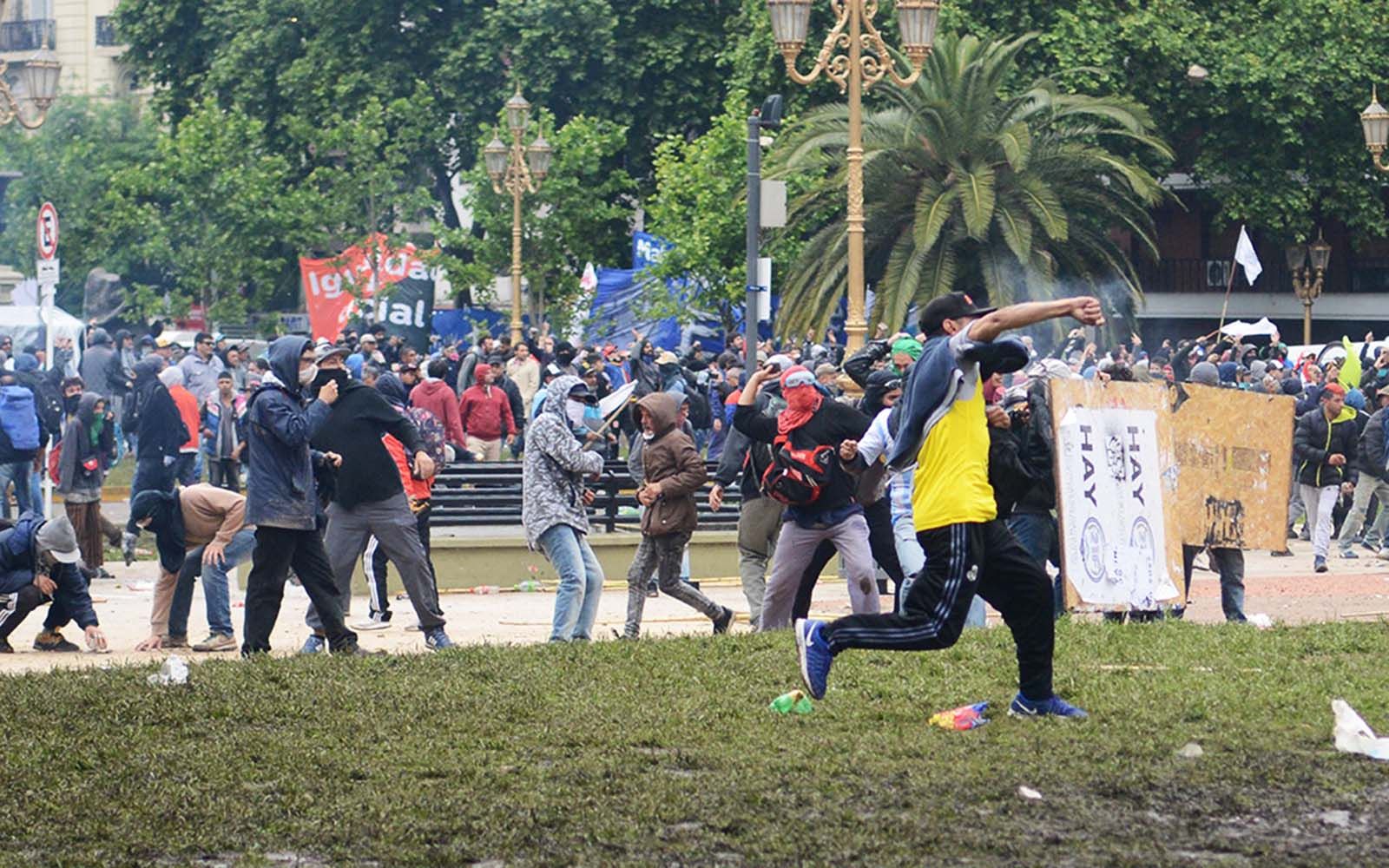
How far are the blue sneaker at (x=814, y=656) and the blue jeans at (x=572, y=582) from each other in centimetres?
379

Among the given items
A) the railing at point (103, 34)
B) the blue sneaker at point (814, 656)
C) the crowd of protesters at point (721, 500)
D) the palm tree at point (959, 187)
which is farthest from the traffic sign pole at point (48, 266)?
the railing at point (103, 34)

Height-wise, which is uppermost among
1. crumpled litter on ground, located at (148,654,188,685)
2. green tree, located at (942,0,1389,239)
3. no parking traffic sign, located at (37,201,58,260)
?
green tree, located at (942,0,1389,239)

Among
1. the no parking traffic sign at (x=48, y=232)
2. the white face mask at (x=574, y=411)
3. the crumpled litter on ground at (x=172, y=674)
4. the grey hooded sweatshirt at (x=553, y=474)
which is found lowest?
the crumpled litter on ground at (x=172, y=674)

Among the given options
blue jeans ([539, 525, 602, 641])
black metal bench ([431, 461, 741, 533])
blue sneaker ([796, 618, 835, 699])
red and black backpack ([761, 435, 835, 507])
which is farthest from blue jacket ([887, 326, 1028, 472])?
black metal bench ([431, 461, 741, 533])

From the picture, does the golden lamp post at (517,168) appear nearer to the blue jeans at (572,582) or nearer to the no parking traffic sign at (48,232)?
the no parking traffic sign at (48,232)

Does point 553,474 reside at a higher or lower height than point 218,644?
higher

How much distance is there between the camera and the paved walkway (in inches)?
548

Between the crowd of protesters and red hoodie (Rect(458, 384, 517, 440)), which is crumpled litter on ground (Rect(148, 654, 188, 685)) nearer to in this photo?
the crowd of protesters

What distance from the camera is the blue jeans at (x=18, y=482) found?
1945 cm

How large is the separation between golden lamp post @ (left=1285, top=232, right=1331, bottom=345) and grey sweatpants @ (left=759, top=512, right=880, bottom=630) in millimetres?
39093

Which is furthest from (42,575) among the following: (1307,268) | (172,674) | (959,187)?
(1307,268)

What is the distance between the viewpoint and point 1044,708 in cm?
887

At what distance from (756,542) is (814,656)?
14.2 feet

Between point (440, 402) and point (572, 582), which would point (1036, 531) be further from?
point (440, 402)
